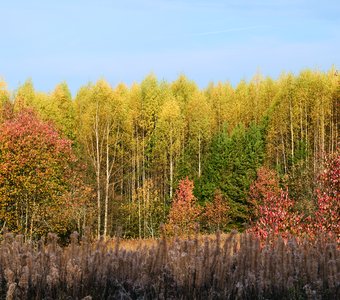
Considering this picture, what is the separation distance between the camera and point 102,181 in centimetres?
5444

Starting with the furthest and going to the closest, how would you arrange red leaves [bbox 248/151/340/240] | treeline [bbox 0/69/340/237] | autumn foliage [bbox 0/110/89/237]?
treeline [bbox 0/69/340/237] < autumn foliage [bbox 0/110/89/237] < red leaves [bbox 248/151/340/240]

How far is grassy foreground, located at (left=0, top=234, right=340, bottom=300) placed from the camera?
170 inches

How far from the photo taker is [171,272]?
448 centimetres

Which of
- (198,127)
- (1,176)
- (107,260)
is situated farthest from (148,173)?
(107,260)

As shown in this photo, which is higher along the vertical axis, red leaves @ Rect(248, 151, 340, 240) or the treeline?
the treeline

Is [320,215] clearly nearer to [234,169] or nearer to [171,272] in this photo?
[171,272]

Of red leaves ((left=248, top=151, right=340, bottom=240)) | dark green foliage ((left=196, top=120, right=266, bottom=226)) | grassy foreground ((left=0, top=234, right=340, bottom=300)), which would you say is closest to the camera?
grassy foreground ((left=0, top=234, right=340, bottom=300))

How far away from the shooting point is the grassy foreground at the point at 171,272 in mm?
4320

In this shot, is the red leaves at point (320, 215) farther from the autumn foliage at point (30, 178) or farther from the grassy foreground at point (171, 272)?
the autumn foliage at point (30, 178)

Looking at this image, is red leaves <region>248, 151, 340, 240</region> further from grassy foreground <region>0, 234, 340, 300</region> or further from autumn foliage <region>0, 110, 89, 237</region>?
autumn foliage <region>0, 110, 89, 237</region>

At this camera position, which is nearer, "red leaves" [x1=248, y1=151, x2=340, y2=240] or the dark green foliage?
"red leaves" [x1=248, y1=151, x2=340, y2=240]

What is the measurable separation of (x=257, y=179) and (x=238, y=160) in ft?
12.9

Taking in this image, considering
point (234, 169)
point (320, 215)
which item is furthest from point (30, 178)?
point (234, 169)

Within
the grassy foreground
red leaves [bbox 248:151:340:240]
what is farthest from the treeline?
the grassy foreground
